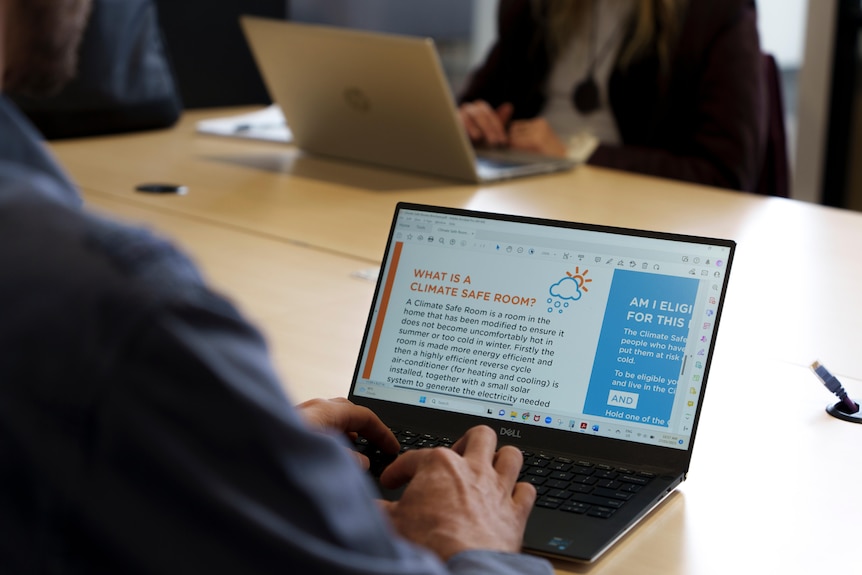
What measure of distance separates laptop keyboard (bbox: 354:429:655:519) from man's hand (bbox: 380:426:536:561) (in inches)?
2.6

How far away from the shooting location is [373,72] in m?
2.05

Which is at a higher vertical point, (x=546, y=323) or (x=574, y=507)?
(x=546, y=323)

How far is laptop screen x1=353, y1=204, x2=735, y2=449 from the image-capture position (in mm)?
958

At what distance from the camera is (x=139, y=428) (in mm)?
428

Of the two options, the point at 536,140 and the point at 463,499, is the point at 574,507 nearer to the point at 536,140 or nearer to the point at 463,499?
the point at 463,499

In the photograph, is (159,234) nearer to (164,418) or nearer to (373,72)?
(164,418)

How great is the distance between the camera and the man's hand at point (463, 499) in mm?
730

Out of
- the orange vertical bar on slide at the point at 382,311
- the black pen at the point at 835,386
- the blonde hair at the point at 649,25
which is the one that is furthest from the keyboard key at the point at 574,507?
the blonde hair at the point at 649,25

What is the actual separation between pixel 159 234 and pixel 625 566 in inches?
19.5

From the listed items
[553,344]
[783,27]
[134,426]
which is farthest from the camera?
[783,27]

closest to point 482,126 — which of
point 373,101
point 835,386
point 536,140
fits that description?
point 536,140

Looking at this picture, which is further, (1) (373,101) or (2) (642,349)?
(1) (373,101)

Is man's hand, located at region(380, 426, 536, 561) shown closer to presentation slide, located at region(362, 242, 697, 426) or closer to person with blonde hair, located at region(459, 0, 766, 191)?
presentation slide, located at region(362, 242, 697, 426)

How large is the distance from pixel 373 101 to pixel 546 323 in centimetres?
118
